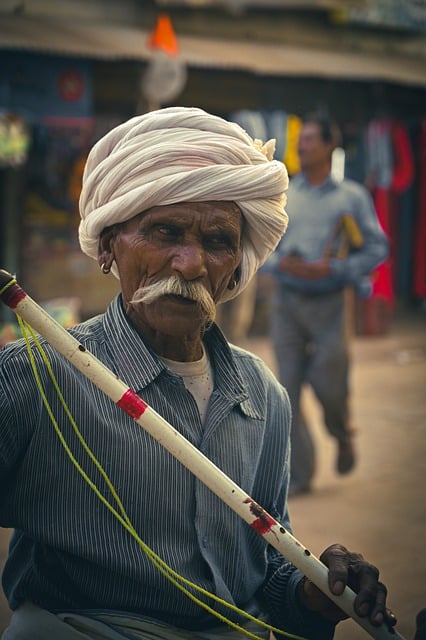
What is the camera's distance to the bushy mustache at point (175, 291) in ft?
6.19

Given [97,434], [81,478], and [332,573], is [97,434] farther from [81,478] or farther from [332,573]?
[332,573]

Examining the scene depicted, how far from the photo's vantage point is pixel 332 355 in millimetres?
5441

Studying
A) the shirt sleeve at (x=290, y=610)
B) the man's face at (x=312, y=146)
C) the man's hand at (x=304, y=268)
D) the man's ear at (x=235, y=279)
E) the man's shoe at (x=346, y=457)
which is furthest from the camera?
the man's shoe at (x=346, y=457)

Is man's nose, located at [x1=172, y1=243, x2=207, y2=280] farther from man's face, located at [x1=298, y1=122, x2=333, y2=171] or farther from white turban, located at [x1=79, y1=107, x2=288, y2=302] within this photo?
man's face, located at [x1=298, y1=122, x2=333, y2=171]

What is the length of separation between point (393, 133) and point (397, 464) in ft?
18.3

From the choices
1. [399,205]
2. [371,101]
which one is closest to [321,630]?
[371,101]

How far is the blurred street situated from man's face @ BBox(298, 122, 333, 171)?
186cm

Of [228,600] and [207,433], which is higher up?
[207,433]

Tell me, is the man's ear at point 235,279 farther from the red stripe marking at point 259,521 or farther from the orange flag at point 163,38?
the orange flag at point 163,38

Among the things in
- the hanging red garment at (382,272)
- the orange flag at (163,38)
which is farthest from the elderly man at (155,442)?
the hanging red garment at (382,272)

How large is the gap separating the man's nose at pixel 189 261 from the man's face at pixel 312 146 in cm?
372

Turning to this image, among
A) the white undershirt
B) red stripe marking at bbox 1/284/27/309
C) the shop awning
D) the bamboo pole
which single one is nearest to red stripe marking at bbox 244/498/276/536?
the bamboo pole

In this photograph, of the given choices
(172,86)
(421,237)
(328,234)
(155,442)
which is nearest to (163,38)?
(172,86)

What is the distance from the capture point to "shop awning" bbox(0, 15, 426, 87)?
25.7ft
